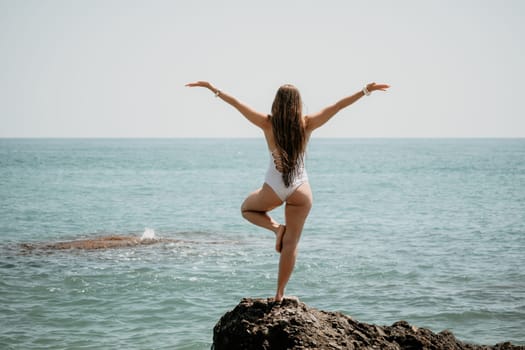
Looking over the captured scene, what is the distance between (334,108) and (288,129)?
0.52m

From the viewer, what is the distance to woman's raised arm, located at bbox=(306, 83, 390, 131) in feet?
20.6

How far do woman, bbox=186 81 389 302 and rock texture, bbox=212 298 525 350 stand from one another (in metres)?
0.28

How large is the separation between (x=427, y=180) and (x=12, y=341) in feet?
187

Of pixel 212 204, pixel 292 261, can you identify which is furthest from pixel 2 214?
pixel 292 261

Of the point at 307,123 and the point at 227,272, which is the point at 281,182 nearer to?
the point at 307,123

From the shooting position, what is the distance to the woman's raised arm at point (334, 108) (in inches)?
247

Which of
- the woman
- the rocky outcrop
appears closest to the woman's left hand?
the woman

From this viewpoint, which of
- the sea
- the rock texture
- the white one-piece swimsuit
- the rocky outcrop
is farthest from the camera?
the rocky outcrop

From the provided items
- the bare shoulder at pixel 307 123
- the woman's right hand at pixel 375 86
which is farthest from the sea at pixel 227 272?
the woman's right hand at pixel 375 86

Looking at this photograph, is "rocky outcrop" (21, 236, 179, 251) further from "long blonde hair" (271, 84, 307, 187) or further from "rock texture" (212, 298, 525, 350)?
"long blonde hair" (271, 84, 307, 187)

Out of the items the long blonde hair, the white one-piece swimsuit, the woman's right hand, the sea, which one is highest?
the woman's right hand

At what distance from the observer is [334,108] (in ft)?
20.6


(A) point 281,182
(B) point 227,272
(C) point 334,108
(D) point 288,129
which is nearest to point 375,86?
(C) point 334,108

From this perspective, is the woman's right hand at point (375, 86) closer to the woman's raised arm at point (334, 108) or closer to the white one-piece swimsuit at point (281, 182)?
the woman's raised arm at point (334, 108)
